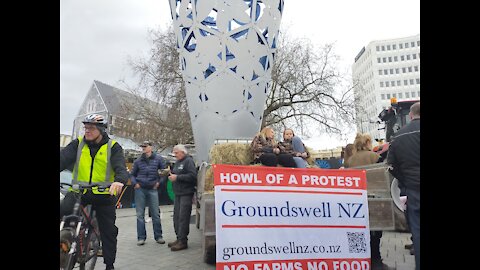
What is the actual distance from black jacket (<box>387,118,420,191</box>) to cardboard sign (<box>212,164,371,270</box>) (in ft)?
1.47

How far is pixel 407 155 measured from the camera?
355 centimetres

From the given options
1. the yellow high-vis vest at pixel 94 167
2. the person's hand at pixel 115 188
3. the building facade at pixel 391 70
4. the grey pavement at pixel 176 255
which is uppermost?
the building facade at pixel 391 70

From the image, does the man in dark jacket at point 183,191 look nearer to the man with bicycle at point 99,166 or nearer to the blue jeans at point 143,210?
the blue jeans at point 143,210

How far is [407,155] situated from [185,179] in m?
3.25

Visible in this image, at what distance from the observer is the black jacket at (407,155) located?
3494 millimetres

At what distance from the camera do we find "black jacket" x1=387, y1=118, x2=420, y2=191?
3.49m

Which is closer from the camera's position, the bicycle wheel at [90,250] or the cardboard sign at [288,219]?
the cardboard sign at [288,219]

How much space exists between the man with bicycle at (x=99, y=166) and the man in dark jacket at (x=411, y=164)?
9.10 feet

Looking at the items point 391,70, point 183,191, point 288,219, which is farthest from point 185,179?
point 391,70

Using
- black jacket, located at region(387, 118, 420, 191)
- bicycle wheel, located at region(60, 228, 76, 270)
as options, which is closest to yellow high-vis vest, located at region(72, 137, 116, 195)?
bicycle wheel, located at region(60, 228, 76, 270)

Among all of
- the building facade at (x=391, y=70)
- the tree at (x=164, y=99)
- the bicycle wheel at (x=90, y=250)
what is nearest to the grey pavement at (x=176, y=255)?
the bicycle wheel at (x=90, y=250)
